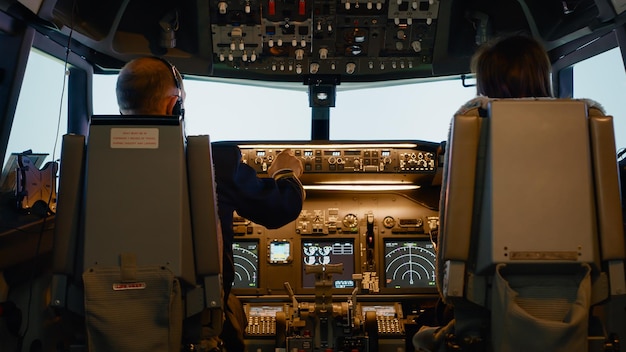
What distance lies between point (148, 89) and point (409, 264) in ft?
5.91

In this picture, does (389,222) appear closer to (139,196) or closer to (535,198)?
(535,198)

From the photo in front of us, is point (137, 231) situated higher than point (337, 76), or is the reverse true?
point (337, 76)

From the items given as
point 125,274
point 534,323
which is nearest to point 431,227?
point 534,323

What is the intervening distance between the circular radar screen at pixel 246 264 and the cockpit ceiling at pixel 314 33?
94 centimetres

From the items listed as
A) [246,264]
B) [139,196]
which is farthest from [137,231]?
[246,264]

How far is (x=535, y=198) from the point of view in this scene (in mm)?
1896

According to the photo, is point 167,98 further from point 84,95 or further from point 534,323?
point 84,95

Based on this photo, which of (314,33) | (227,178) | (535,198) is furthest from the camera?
(314,33)

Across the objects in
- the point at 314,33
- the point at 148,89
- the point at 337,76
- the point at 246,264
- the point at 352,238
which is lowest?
the point at 246,264

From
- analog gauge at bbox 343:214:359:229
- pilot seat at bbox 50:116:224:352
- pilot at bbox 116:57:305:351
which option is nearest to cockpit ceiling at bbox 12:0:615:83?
analog gauge at bbox 343:214:359:229

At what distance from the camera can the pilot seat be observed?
6.35 feet

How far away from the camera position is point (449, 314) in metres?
2.48

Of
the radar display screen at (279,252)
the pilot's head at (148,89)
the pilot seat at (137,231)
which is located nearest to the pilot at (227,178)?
the pilot's head at (148,89)

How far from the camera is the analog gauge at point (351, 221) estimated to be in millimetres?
3551
